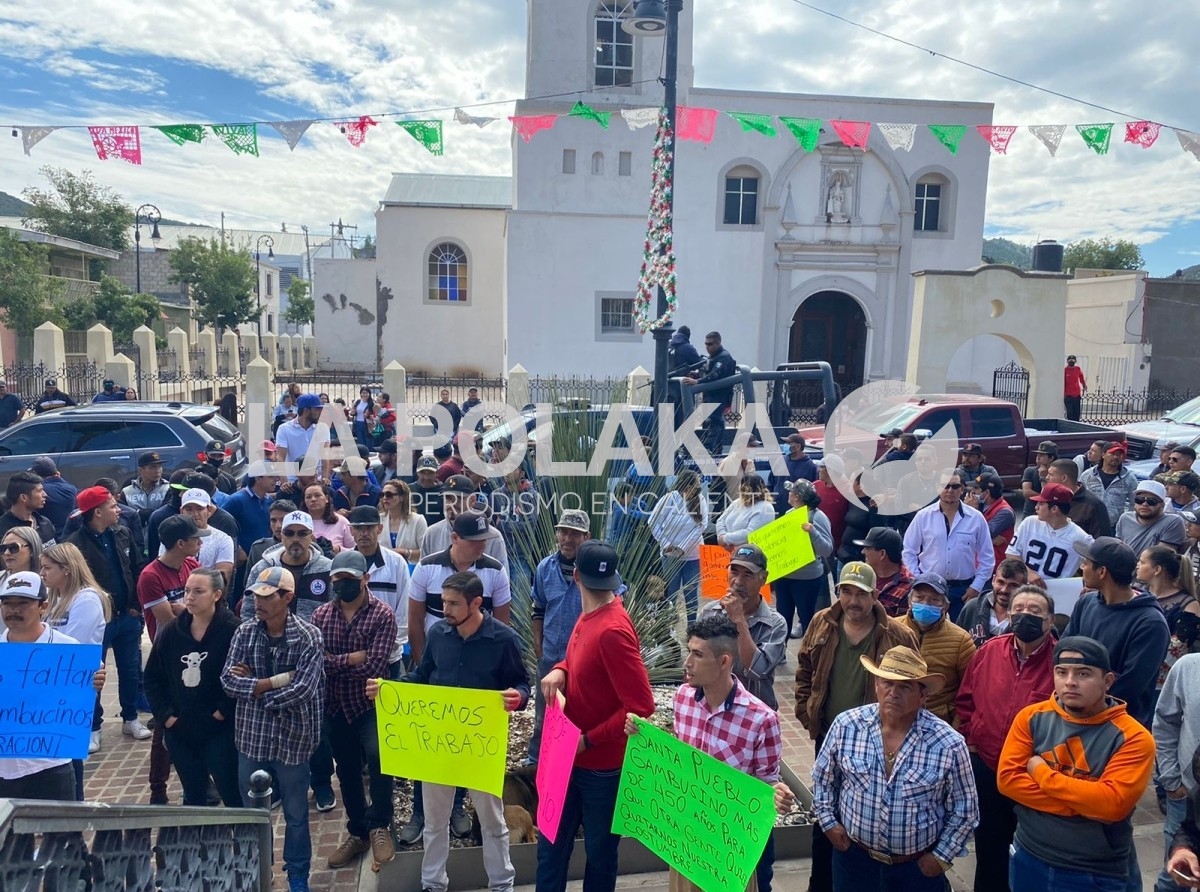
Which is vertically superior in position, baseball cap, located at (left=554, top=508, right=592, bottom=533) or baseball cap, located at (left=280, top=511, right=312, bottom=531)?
baseball cap, located at (left=554, top=508, right=592, bottom=533)

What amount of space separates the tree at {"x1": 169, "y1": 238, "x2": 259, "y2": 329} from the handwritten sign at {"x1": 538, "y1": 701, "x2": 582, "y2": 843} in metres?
40.7

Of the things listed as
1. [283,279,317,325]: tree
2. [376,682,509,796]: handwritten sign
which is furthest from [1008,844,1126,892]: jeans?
[283,279,317,325]: tree

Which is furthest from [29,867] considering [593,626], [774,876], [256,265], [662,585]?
[256,265]

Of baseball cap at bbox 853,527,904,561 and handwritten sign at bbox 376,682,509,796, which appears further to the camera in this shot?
baseball cap at bbox 853,527,904,561

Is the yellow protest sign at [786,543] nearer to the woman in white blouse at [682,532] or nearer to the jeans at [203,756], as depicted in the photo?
the woman in white blouse at [682,532]

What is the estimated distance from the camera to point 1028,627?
372 cm

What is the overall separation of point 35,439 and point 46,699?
8.69 m

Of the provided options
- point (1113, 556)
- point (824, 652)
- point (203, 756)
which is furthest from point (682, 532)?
point (203, 756)

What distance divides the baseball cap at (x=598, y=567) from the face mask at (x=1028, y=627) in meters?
1.81

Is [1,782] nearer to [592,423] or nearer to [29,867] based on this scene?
[29,867]

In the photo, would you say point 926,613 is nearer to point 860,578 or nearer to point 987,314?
point 860,578

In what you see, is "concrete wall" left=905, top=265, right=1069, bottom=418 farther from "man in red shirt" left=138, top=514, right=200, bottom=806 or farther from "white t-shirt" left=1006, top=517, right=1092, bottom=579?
"man in red shirt" left=138, top=514, right=200, bottom=806

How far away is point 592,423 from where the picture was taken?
250 inches

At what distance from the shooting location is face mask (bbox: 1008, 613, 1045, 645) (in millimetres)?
3717
